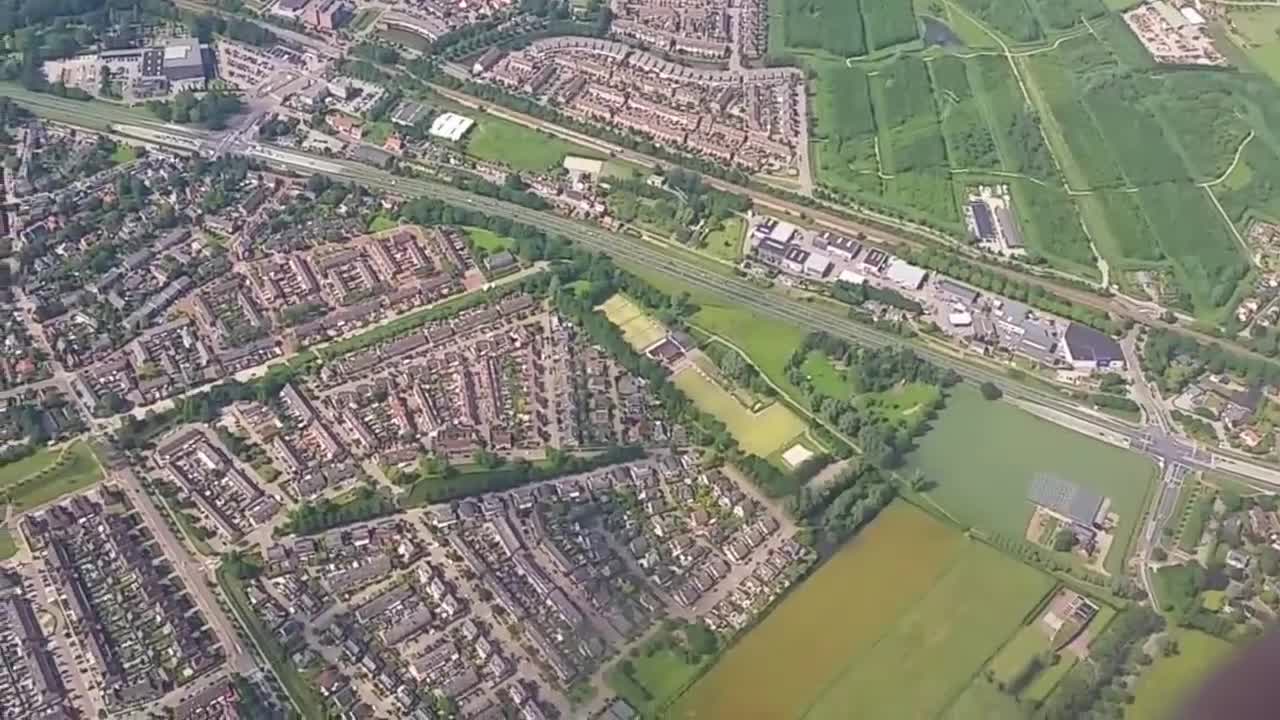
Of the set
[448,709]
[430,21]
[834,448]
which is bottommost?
[448,709]

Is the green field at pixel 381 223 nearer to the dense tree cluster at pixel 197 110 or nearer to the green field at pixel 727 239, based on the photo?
the dense tree cluster at pixel 197 110

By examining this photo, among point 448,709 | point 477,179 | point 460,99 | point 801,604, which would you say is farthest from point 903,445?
point 460,99

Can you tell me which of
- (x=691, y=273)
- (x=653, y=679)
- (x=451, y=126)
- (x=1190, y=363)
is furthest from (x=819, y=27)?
(x=653, y=679)

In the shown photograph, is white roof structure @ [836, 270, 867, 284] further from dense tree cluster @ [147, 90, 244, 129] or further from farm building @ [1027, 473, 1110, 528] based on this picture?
dense tree cluster @ [147, 90, 244, 129]

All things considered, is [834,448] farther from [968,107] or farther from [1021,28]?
[1021,28]

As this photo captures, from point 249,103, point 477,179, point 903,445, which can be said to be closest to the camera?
point 903,445

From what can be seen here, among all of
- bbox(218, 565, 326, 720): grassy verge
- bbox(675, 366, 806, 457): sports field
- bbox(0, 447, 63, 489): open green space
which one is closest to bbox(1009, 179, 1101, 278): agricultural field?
bbox(675, 366, 806, 457): sports field
